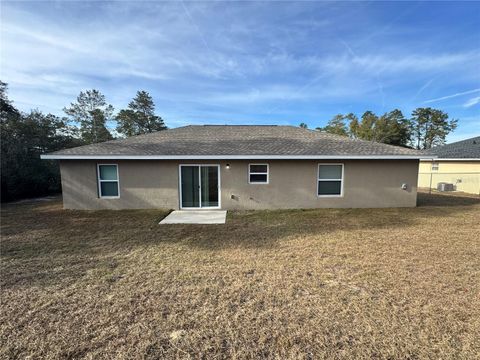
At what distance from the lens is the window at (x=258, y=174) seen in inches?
399

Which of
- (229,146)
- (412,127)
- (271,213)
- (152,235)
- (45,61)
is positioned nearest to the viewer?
(152,235)

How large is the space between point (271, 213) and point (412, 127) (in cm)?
4781

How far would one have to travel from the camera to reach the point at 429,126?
43.5m

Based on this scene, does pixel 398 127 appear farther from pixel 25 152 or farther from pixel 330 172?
pixel 25 152

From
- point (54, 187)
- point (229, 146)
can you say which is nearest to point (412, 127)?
point (229, 146)

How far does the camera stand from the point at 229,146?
10711 millimetres

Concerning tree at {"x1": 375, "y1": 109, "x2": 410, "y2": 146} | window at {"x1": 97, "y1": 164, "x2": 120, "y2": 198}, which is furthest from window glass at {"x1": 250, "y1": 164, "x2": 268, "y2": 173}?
tree at {"x1": 375, "y1": 109, "x2": 410, "y2": 146}

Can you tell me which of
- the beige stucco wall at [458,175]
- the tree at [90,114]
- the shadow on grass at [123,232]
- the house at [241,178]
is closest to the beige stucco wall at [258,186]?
the house at [241,178]

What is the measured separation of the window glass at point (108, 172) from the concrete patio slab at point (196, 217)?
10.0ft

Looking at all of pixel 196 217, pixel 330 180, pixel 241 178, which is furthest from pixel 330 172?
pixel 196 217

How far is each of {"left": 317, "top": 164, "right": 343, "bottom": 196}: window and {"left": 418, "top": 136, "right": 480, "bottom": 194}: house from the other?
8.82 meters

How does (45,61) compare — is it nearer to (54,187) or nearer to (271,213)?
(54,187)

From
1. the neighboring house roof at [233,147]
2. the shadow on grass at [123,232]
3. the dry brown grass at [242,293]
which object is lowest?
the shadow on grass at [123,232]

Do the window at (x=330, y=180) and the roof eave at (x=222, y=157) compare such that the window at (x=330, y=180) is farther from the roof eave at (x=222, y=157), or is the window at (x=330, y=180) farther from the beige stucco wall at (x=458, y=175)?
the beige stucco wall at (x=458, y=175)
